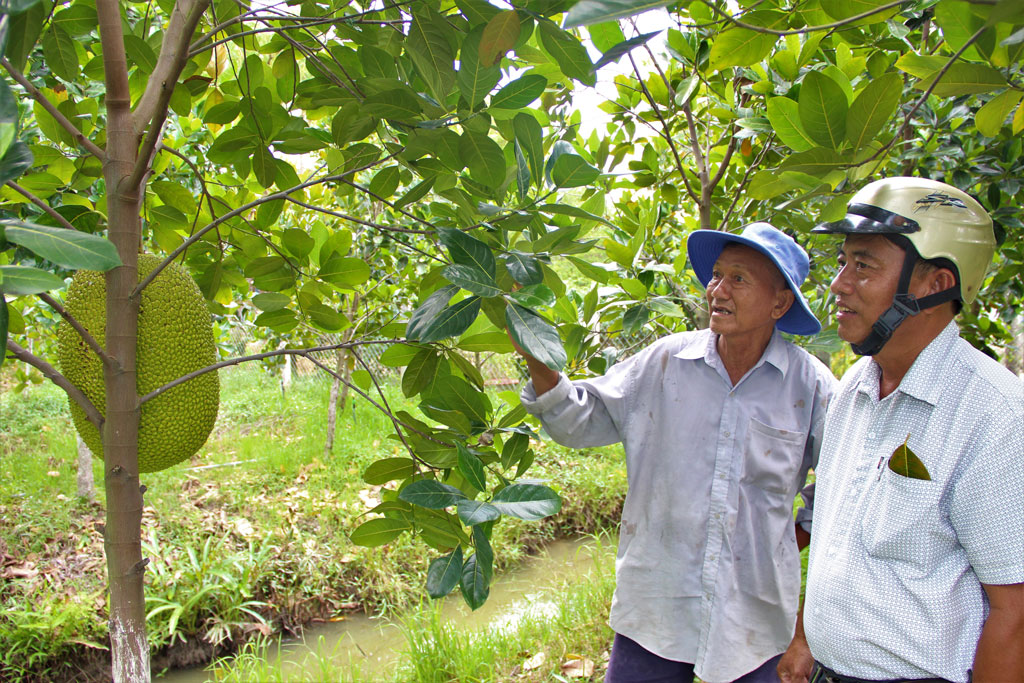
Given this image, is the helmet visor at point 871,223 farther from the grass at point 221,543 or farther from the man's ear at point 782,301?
the grass at point 221,543

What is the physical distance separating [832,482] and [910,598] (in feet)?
0.82

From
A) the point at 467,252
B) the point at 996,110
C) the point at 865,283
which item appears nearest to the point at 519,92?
the point at 467,252

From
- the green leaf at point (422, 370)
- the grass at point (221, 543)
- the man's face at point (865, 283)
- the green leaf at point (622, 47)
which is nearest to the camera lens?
the green leaf at point (622, 47)

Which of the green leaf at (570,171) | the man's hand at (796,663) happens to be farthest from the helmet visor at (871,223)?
the man's hand at (796,663)

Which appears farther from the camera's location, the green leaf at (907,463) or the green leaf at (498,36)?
the green leaf at (907,463)

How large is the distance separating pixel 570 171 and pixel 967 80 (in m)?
0.49

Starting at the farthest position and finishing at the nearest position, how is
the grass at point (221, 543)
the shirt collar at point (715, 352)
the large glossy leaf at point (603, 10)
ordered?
1. the grass at point (221, 543)
2. the shirt collar at point (715, 352)
3. the large glossy leaf at point (603, 10)

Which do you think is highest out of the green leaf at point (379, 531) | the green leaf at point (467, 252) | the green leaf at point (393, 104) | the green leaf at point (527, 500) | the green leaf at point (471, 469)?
the green leaf at point (393, 104)

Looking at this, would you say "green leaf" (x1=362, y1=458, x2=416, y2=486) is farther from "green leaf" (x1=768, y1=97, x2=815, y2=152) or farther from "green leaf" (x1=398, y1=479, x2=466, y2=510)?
"green leaf" (x1=768, y1=97, x2=815, y2=152)

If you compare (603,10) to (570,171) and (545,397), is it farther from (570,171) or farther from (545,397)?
(545,397)

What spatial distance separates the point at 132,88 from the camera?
1171 millimetres

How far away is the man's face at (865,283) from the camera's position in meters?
1.21

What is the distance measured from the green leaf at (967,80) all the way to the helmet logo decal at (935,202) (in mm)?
357

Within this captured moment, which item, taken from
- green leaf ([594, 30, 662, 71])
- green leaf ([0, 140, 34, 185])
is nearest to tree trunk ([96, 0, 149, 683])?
green leaf ([0, 140, 34, 185])
